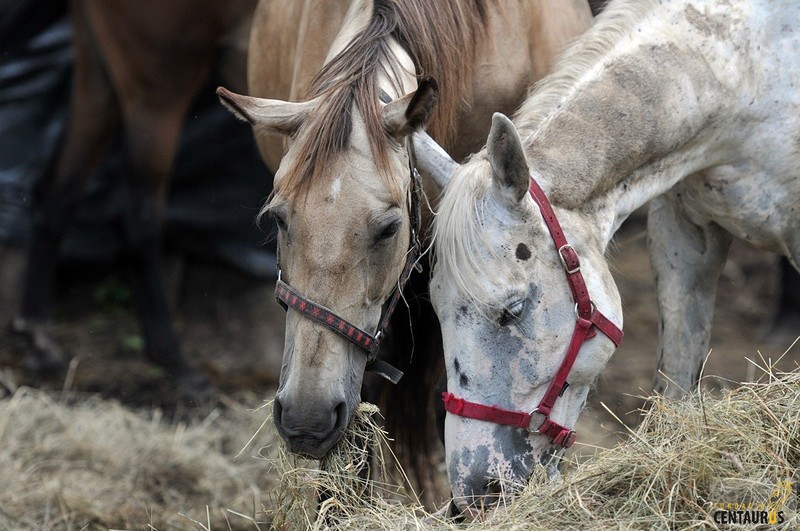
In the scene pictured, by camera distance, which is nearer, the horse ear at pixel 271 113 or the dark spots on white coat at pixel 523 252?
the dark spots on white coat at pixel 523 252

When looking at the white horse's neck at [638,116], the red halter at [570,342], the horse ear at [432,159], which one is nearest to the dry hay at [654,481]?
the red halter at [570,342]

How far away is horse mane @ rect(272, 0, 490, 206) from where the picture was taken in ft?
7.70

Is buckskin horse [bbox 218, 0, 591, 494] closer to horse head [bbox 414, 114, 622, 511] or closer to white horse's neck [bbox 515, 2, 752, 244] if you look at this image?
horse head [bbox 414, 114, 622, 511]

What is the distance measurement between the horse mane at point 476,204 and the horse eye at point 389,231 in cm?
10

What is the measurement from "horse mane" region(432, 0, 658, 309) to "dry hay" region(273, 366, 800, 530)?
0.44 metres

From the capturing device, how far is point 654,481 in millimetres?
2287

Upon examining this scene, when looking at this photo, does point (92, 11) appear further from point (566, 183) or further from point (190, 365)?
point (566, 183)

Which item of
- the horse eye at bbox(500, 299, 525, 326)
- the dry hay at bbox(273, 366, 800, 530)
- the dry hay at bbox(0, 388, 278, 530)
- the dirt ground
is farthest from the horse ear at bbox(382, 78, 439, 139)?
the dirt ground

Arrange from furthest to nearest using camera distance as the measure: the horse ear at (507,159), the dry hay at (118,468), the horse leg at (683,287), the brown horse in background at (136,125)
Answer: the brown horse in background at (136,125), the dry hay at (118,468), the horse leg at (683,287), the horse ear at (507,159)

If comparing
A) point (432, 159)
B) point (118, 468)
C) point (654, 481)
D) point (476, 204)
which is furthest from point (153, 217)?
point (654, 481)

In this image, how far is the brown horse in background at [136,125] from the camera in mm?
4551

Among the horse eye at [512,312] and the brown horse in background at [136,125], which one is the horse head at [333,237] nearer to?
the horse eye at [512,312]

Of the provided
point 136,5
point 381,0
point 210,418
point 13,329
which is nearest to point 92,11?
point 136,5

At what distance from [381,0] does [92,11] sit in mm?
2397
